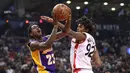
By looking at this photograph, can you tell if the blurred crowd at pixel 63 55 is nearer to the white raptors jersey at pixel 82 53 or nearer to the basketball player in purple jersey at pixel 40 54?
the basketball player in purple jersey at pixel 40 54

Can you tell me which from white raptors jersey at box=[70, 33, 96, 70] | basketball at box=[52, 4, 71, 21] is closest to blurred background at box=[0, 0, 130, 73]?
white raptors jersey at box=[70, 33, 96, 70]

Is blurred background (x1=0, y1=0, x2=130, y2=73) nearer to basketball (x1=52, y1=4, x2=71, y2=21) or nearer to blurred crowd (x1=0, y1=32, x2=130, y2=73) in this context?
blurred crowd (x1=0, y1=32, x2=130, y2=73)

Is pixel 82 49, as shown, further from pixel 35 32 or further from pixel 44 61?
pixel 35 32

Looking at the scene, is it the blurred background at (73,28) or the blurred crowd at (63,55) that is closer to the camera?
the blurred crowd at (63,55)

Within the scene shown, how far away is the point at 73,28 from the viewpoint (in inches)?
874

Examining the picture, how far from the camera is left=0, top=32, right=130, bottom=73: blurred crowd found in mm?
14398

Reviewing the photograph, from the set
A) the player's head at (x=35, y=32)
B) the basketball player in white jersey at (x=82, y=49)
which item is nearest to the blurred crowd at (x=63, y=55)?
the player's head at (x=35, y=32)

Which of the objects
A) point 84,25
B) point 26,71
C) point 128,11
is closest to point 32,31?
point 84,25

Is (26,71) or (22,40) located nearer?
(26,71)

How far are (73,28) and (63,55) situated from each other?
3.07 m

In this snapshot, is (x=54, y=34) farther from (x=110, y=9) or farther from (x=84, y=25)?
(x=110, y=9)

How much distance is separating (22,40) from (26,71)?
14104mm

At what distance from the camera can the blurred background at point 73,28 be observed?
1746 centimetres

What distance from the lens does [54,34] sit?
20.7 feet
